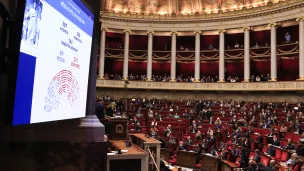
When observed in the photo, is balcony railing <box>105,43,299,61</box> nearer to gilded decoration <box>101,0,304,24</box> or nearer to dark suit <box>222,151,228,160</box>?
gilded decoration <box>101,0,304,24</box>

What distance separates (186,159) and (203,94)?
16164 mm

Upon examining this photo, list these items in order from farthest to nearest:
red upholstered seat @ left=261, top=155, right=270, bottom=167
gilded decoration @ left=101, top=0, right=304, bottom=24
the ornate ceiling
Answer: the ornate ceiling
gilded decoration @ left=101, top=0, right=304, bottom=24
red upholstered seat @ left=261, top=155, right=270, bottom=167

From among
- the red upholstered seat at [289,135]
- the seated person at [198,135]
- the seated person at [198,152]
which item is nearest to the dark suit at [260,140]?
the red upholstered seat at [289,135]

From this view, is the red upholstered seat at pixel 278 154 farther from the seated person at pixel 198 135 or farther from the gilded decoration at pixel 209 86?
the gilded decoration at pixel 209 86

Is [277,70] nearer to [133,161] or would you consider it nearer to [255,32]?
[255,32]

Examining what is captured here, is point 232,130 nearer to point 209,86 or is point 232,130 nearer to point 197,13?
point 209,86

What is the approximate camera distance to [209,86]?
93.7 ft

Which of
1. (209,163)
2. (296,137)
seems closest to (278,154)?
(296,137)

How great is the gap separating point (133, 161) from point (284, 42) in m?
25.4

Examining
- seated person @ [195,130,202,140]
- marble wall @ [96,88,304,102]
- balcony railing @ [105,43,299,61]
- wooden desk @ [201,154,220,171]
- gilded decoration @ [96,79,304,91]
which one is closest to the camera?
wooden desk @ [201,154,220,171]

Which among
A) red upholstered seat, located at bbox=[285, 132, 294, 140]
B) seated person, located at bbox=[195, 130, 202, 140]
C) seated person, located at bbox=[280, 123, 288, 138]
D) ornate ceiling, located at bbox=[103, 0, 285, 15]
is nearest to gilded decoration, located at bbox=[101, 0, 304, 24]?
ornate ceiling, located at bbox=[103, 0, 285, 15]

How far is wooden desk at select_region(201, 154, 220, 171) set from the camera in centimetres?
1208

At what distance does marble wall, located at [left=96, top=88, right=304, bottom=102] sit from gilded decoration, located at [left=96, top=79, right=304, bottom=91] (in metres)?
0.65

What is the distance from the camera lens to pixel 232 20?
1122 inches
